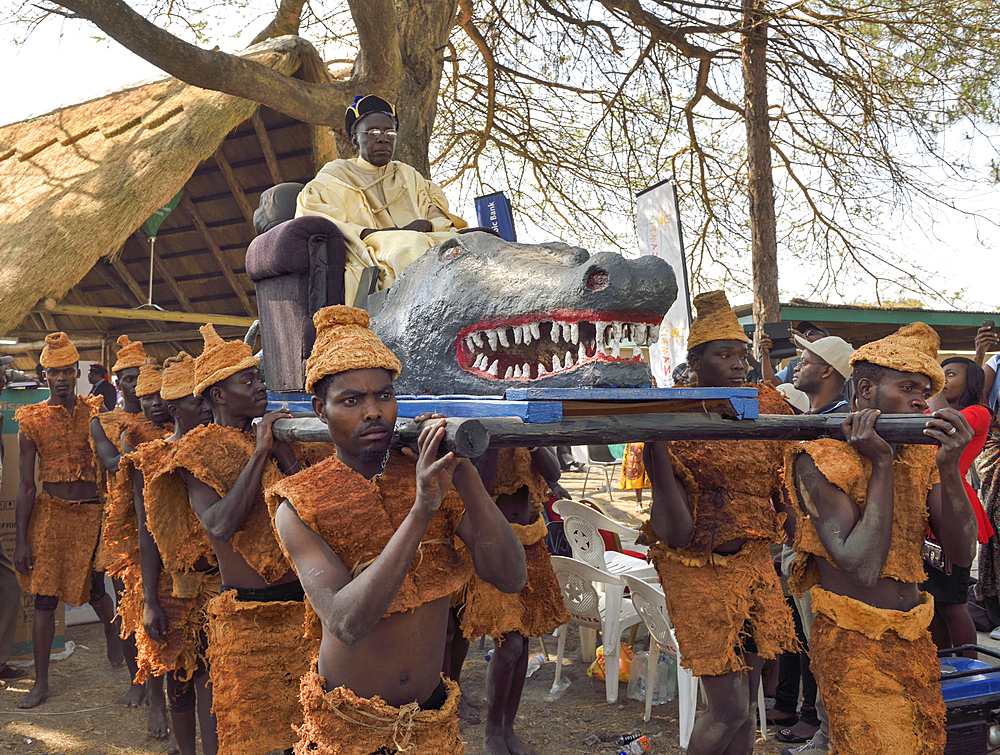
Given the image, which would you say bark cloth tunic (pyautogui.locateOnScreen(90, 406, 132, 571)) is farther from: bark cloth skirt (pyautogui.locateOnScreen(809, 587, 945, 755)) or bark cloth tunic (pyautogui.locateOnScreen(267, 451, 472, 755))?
bark cloth skirt (pyautogui.locateOnScreen(809, 587, 945, 755))

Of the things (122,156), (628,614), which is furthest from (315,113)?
(628,614)

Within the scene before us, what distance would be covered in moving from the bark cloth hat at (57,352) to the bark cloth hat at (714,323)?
12.6 ft


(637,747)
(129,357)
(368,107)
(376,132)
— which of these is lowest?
(637,747)

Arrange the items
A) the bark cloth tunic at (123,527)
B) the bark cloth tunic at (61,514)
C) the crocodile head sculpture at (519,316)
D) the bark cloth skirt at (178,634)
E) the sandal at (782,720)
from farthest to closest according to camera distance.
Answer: the bark cloth tunic at (61,514) < the sandal at (782,720) < the bark cloth tunic at (123,527) < the bark cloth skirt at (178,634) < the crocodile head sculpture at (519,316)

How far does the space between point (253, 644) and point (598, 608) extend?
92.3 inches

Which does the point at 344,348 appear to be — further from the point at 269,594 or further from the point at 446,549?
the point at 269,594

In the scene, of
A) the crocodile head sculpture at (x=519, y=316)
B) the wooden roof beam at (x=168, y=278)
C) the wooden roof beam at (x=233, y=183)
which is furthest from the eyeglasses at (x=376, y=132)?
the wooden roof beam at (x=168, y=278)

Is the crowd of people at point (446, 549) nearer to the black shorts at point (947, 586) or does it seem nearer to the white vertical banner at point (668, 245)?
the black shorts at point (947, 586)

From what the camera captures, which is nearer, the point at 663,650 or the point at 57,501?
the point at 663,650

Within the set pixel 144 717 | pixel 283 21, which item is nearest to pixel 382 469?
pixel 144 717

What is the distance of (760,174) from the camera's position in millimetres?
7695

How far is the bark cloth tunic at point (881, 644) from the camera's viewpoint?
2.39 m

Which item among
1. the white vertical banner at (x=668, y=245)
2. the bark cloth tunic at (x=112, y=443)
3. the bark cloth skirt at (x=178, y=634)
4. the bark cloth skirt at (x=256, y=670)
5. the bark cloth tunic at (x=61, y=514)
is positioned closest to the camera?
the bark cloth skirt at (x=256, y=670)

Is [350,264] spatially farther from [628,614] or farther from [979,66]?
[979,66]
